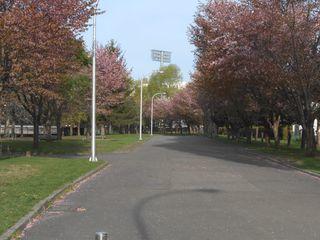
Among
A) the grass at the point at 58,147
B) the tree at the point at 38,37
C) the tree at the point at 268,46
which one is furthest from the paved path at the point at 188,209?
the grass at the point at 58,147

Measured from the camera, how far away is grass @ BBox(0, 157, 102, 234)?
10.7m

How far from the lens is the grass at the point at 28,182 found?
10.7 m

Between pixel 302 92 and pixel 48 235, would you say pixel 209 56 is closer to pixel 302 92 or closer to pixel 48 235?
pixel 302 92

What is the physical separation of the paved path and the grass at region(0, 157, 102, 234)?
0.50 metres

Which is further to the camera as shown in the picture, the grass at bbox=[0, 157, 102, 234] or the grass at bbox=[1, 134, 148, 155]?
the grass at bbox=[1, 134, 148, 155]

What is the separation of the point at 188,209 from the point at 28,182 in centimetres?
541

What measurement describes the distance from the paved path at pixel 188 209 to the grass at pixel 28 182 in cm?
50

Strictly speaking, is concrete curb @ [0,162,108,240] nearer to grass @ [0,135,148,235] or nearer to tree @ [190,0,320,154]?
grass @ [0,135,148,235]

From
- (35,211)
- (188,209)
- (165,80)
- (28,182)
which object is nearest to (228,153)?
(28,182)

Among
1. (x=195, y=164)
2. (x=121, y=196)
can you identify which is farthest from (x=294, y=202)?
(x=195, y=164)

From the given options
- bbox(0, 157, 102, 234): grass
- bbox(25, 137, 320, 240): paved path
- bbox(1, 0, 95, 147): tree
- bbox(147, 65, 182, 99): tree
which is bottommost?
bbox(25, 137, 320, 240): paved path

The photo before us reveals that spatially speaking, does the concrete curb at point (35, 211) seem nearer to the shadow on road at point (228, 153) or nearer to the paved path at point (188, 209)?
the paved path at point (188, 209)

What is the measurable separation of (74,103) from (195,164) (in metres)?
22.5

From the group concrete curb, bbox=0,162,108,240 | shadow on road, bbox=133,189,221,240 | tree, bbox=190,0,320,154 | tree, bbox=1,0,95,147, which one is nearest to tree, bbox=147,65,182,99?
tree, bbox=190,0,320,154
